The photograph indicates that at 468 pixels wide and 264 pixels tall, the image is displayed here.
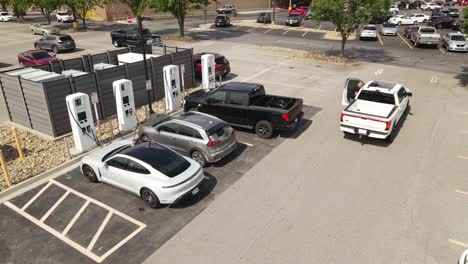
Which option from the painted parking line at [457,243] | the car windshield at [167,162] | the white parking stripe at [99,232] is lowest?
the painted parking line at [457,243]

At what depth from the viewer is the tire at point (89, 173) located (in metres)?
10.5

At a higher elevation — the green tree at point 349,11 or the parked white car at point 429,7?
the green tree at point 349,11

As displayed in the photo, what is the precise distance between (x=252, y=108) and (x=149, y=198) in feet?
18.7

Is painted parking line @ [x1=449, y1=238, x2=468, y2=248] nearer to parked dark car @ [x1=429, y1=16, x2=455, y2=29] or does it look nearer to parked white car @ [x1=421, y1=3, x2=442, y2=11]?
parked dark car @ [x1=429, y1=16, x2=455, y2=29]

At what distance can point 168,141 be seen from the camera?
11844 millimetres

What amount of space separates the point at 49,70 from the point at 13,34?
1284 inches

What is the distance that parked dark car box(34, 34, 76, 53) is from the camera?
100 ft

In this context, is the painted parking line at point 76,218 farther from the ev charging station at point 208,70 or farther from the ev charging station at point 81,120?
the ev charging station at point 208,70

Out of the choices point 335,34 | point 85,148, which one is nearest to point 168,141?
point 85,148

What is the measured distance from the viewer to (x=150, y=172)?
9156 mm

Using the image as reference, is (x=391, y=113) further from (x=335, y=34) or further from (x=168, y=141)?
(x=335, y=34)

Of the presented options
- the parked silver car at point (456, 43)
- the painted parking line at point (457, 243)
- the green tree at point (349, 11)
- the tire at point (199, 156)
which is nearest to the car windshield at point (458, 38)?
the parked silver car at point (456, 43)

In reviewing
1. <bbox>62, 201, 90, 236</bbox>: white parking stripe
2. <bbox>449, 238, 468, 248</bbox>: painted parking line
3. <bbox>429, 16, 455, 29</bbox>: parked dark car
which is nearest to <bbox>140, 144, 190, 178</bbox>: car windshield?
<bbox>62, 201, 90, 236</bbox>: white parking stripe

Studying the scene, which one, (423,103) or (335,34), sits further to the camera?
(335,34)
